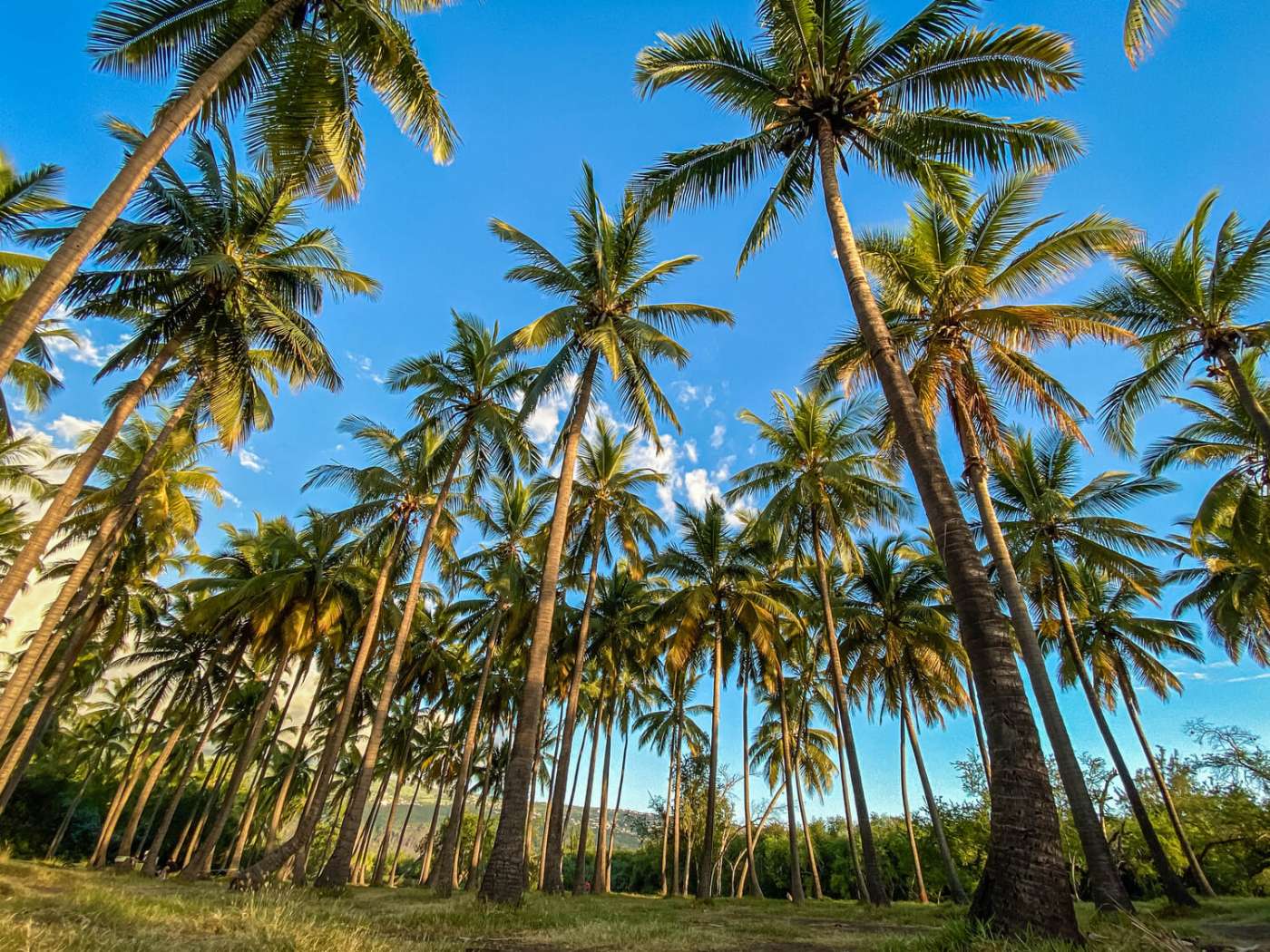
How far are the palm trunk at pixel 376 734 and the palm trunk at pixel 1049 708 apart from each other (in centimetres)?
1285

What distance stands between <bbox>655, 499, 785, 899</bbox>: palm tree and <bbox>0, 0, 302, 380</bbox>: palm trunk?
1681 centimetres

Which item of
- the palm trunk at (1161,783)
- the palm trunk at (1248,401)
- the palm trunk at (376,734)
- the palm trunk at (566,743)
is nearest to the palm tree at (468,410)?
the palm trunk at (376,734)

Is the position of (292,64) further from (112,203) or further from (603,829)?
(603,829)

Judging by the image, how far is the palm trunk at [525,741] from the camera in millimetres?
9766

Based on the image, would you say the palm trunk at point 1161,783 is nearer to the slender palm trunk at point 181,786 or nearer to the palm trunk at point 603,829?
the palm trunk at point 603,829

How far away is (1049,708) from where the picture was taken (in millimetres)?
10742

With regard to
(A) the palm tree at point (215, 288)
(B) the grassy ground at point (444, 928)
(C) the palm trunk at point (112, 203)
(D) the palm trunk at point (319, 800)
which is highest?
(A) the palm tree at point (215, 288)

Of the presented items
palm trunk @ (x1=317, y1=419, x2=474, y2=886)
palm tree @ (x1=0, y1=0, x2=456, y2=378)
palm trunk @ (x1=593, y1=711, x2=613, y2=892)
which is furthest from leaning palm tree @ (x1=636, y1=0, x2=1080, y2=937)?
palm trunk @ (x1=593, y1=711, x2=613, y2=892)

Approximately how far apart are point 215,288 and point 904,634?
76.3ft

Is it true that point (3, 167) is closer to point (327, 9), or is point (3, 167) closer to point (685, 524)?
point (327, 9)

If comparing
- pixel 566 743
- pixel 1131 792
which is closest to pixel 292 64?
pixel 566 743

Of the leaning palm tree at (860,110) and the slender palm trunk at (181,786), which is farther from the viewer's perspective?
the slender palm trunk at (181,786)

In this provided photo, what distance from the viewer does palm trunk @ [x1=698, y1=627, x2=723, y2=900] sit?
61.7 ft

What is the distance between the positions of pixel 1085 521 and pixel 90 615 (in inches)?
1262
